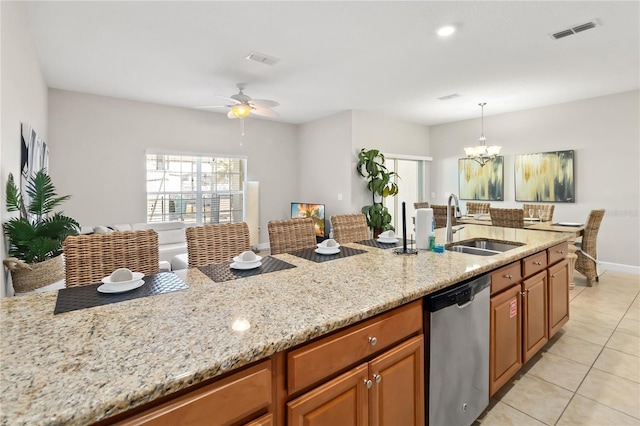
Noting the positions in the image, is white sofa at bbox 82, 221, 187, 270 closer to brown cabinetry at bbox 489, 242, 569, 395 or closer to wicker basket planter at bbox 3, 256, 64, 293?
wicker basket planter at bbox 3, 256, 64, 293

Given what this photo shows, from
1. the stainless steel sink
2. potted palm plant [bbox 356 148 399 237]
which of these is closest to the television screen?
potted palm plant [bbox 356 148 399 237]

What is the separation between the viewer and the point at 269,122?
6727mm

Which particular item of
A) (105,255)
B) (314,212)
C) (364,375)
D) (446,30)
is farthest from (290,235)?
(314,212)

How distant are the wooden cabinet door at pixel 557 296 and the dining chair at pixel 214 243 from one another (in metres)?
2.39

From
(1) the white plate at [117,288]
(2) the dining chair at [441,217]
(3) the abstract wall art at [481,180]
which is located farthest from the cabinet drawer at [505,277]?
(3) the abstract wall art at [481,180]

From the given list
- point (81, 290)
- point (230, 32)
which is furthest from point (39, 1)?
point (81, 290)

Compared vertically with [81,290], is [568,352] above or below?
below

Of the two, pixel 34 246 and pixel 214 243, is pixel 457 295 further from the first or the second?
pixel 34 246

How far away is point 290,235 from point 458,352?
137 cm

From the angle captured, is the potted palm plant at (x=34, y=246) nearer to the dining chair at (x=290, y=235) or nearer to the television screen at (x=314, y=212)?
the dining chair at (x=290, y=235)

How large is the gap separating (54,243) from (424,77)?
4229 mm

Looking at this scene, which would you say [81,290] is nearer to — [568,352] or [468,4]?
[468,4]

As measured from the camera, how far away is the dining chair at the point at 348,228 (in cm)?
274

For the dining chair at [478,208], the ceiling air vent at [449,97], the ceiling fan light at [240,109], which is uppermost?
the ceiling air vent at [449,97]
